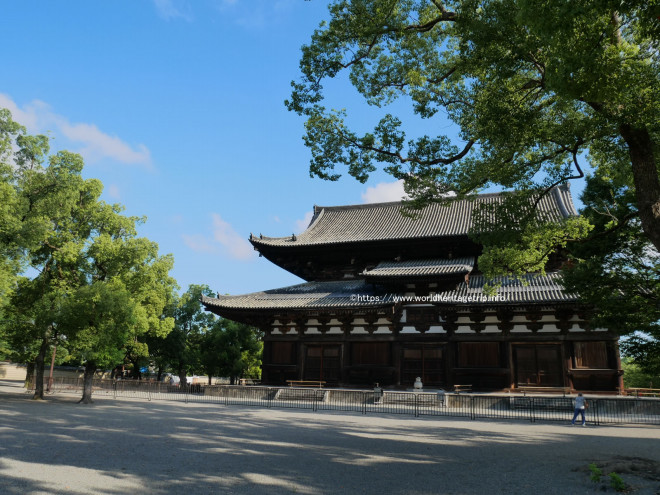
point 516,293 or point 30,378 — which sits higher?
point 516,293

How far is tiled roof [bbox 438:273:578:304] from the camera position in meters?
19.8

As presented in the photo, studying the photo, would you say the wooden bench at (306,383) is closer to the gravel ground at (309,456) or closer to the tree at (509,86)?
the gravel ground at (309,456)

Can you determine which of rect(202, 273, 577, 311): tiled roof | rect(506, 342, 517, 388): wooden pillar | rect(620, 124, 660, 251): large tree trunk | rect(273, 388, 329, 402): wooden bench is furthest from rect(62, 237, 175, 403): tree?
rect(620, 124, 660, 251): large tree trunk

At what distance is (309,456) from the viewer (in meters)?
9.47

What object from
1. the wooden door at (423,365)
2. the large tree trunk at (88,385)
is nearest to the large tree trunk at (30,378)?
the large tree trunk at (88,385)

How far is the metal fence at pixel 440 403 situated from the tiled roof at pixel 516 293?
4.23 meters

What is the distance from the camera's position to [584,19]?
667 centimetres

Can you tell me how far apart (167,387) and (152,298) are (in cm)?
1036

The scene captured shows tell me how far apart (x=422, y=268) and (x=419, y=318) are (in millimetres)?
2696

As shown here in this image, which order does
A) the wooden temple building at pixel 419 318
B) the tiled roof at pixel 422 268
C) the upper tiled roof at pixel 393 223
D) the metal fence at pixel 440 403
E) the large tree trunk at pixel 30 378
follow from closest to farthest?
the metal fence at pixel 440 403 < the wooden temple building at pixel 419 318 < the tiled roof at pixel 422 268 < the upper tiled roof at pixel 393 223 < the large tree trunk at pixel 30 378

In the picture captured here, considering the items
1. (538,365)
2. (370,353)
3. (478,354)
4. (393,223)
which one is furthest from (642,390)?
(393,223)

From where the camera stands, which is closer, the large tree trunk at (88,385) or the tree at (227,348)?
the large tree trunk at (88,385)

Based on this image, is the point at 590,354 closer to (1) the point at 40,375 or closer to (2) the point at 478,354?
(2) the point at 478,354

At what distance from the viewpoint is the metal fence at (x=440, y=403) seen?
17281 millimetres
